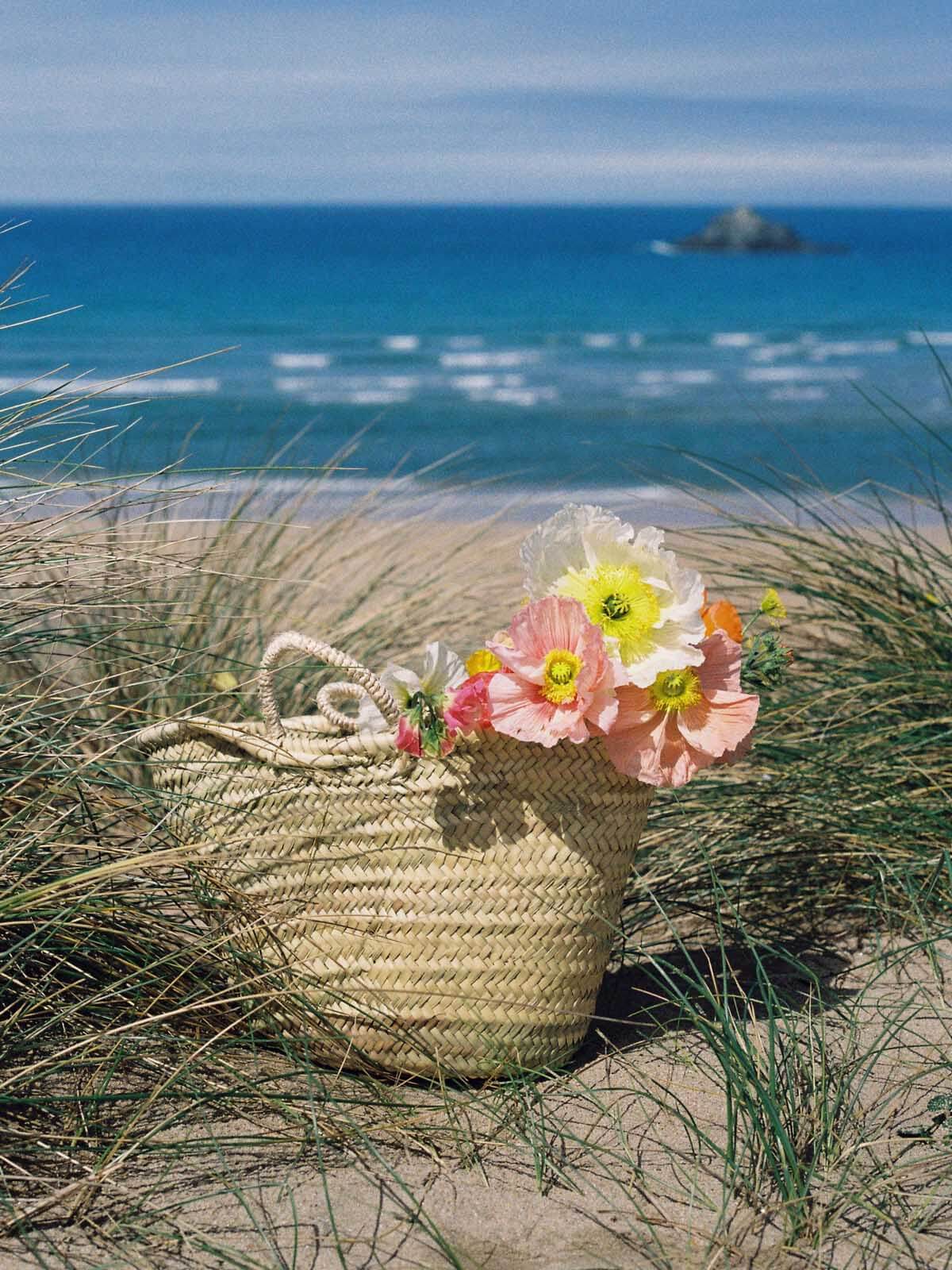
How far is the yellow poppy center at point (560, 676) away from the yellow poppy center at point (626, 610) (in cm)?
9

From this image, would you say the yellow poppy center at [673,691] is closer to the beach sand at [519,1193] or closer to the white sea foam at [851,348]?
the beach sand at [519,1193]

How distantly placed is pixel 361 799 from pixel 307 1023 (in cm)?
34

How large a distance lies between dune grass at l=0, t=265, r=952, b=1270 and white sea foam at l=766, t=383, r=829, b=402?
14920 millimetres

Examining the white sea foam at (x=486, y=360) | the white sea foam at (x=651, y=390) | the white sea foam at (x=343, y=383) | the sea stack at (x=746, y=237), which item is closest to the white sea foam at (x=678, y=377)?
the white sea foam at (x=651, y=390)

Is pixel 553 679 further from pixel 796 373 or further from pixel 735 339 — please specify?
pixel 735 339

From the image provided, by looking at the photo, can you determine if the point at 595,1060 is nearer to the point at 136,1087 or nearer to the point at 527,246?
the point at 136,1087

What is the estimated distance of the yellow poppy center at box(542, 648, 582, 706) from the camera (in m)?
1.84

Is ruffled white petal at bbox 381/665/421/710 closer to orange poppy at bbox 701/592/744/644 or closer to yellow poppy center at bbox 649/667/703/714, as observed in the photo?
yellow poppy center at bbox 649/667/703/714

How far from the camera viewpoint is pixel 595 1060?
2070 mm

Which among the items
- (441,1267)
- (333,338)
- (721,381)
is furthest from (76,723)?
(333,338)

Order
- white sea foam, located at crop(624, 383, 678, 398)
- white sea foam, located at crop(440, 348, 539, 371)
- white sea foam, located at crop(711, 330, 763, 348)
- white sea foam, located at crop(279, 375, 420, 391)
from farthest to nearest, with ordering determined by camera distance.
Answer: white sea foam, located at crop(711, 330, 763, 348) → white sea foam, located at crop(440, 348, 539, 371) → white sea foam, located at crop(279, 375, 420, 391) → white sea foam, located at crop(624, 383, 678, 398)

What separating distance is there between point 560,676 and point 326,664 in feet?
1.17

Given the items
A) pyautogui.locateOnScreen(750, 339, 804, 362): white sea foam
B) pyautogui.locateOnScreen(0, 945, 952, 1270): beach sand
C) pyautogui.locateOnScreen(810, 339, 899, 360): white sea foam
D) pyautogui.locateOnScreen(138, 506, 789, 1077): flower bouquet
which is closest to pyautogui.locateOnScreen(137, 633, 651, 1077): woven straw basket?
pyautogui.locateOnScreen(138, 506, 789, 1077): flower bouquet

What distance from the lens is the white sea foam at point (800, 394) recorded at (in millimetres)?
16922
